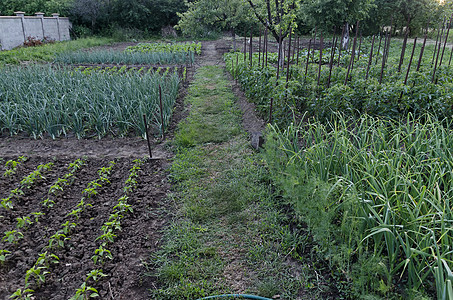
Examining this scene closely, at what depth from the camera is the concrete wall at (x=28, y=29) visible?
1540 cm

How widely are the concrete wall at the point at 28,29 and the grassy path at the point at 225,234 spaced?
15618 mm

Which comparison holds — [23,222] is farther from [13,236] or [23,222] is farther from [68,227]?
[68,227]

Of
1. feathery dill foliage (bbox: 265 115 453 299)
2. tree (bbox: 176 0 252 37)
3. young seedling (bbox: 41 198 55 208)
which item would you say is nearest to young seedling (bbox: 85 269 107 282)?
young seedling (bbox: 41 198 55 208)

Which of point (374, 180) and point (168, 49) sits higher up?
point (168, 49)

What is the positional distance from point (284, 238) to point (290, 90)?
2.45 metres

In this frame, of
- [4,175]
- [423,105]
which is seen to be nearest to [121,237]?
[4,175]

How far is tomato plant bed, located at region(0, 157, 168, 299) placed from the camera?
2225 millimetres

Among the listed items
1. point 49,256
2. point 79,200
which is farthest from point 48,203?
point 49,256

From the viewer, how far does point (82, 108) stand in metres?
5.25

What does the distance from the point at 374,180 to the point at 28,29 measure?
2065 centimetres

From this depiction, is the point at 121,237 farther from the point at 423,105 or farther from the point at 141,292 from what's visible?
the point at 423,105

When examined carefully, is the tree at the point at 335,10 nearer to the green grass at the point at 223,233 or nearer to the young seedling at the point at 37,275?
the green grass at the point at 223,233

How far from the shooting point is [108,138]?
4.94m

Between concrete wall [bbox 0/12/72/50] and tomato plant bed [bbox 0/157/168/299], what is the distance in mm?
15103
